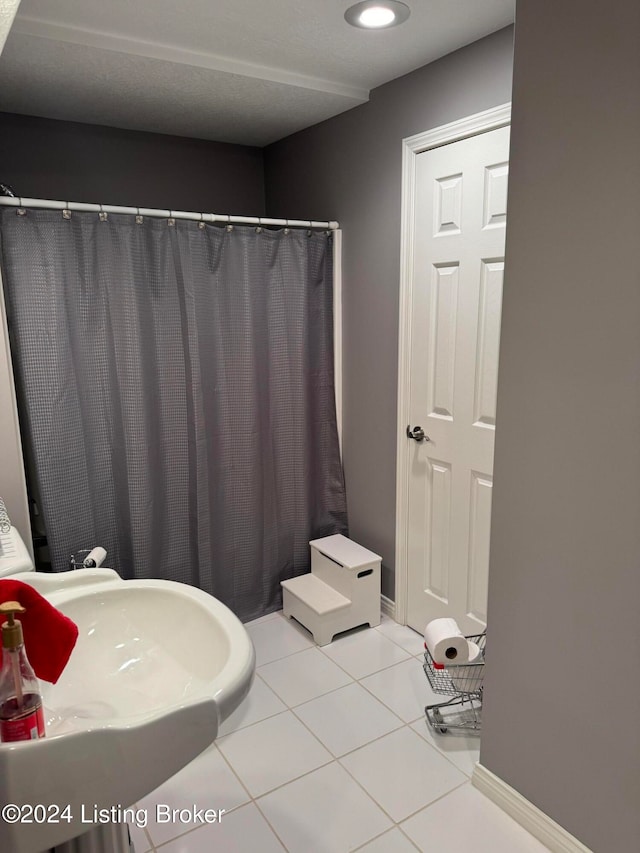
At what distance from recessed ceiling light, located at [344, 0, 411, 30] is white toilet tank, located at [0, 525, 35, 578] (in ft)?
5.91

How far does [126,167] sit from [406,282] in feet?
4.90

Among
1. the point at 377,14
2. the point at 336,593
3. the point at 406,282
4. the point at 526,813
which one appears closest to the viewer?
the point at 526,813

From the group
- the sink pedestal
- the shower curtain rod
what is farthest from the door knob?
the sink pedestal

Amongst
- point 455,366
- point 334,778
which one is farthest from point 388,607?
point 455,366

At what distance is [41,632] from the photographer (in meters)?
1.01

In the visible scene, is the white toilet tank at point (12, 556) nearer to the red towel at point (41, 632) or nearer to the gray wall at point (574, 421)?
the red towel at point (41, 632)

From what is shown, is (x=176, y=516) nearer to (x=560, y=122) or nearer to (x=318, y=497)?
(x=318, y=497)

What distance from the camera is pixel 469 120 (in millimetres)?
2145

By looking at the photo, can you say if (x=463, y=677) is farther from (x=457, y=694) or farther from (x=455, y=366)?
(x=455, y=366)

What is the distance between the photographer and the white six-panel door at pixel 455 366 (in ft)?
7.20

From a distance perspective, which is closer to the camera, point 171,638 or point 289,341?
point 171,638

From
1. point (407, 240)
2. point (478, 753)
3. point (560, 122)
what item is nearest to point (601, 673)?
point (478, 753)

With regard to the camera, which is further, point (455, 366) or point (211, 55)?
point (455, 366)

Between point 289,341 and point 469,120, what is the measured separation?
3.82 ft
